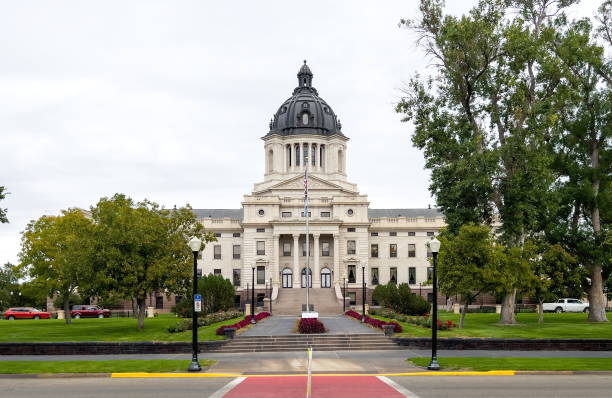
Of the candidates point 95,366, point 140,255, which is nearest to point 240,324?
point 140,255

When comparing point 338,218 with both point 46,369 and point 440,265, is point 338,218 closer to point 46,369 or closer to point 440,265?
point 440,265

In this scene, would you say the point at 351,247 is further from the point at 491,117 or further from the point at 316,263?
the point at 491,117

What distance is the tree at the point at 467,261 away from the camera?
1656 inches

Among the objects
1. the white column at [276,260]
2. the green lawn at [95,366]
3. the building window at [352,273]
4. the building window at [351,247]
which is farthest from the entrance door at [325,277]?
the green lawn at [95,366]

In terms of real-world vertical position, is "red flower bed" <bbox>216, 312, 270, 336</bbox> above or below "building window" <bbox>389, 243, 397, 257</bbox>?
below

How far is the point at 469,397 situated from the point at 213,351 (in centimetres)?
1650

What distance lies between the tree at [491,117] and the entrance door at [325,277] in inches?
1859

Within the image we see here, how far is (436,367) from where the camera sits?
2453cm

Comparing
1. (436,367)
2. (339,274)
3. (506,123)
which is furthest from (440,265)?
(339,274)

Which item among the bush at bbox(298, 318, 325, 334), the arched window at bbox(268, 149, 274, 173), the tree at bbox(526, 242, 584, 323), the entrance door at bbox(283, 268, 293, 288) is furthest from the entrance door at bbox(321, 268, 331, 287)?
the bush at bbox(298, 318, 325, 334)

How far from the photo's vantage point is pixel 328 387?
66.8 ft

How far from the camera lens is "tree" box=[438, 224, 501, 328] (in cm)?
4206

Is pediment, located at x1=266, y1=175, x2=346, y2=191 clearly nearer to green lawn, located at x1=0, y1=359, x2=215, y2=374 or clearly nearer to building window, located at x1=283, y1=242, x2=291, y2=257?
building window, located at x1=283, y1=242, x2=291, y2=257

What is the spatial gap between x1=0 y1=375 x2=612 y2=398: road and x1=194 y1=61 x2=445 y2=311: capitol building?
5853 cm
